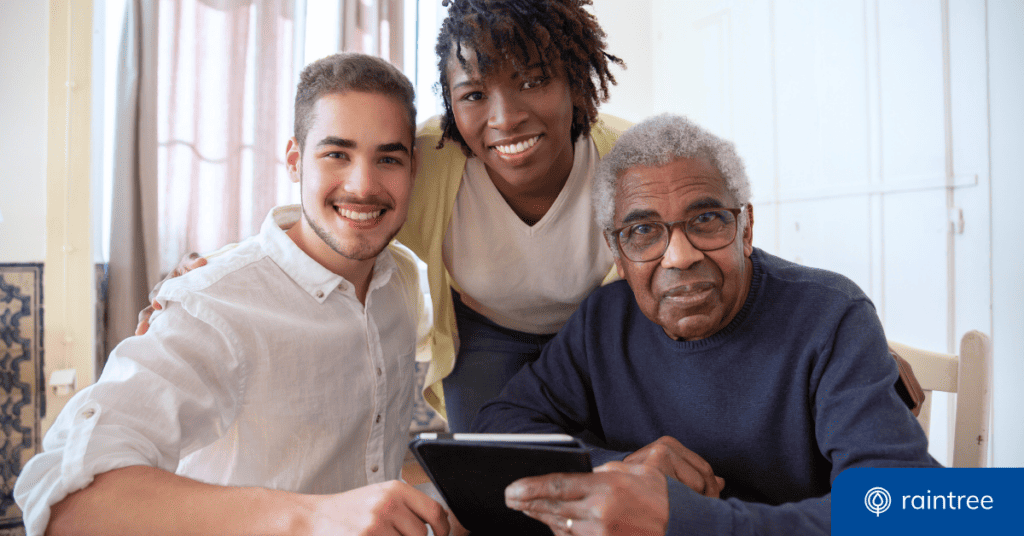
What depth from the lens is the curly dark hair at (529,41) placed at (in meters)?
1.40

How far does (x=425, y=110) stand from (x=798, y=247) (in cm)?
252

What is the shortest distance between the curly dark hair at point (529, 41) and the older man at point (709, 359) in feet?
0.97

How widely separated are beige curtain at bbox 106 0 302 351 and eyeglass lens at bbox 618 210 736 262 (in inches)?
115

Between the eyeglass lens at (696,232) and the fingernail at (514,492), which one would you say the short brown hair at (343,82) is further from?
the fingernail at (514,492)

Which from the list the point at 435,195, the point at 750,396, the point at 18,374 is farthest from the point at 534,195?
the point at 18,374

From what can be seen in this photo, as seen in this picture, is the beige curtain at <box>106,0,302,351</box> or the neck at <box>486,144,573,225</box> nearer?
the neck at <box>486,144,573,225</box>

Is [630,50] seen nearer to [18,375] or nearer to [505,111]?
[505,111]

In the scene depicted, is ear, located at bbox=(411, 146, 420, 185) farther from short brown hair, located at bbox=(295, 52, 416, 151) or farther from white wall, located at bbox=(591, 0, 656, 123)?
white wall, located at bbox=(591, 0, 656, 123)

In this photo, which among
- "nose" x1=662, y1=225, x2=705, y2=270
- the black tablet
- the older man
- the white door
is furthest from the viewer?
the white door

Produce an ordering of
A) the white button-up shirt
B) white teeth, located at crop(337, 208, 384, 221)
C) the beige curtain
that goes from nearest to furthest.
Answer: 1. the white button-up shirt
2. white teeth, located at crop(337, 208, 384, 221)
3. the beige curtain

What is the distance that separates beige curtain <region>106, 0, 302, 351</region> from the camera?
3170 mm

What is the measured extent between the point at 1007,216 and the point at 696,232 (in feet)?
6.38

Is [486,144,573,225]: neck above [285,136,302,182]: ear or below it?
below

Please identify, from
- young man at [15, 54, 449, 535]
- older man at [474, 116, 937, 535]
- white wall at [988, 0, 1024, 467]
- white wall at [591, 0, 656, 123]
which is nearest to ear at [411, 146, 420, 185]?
young man at [15, 54, 449, 535]
